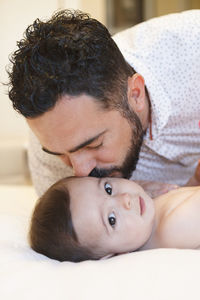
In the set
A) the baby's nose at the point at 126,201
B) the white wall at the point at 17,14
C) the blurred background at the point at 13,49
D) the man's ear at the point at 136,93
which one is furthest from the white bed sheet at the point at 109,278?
the white wall at the point at 17,14

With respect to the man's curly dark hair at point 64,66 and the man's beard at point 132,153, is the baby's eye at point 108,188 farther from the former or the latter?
the man's curly dark hair at point 64,66

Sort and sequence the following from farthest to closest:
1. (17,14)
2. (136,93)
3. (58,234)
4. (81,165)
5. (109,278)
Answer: (17,14), (136,93), (81,165), (58,234), (109,278)

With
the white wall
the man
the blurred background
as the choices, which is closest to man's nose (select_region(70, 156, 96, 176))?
the man

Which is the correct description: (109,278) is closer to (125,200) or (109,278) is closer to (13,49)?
(125,200)

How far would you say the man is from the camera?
1288 mm

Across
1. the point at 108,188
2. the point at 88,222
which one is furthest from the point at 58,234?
the point at 108,188

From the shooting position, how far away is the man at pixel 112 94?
4.23ft

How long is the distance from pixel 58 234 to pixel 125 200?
21 cm

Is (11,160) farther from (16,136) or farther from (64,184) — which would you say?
(64,184)

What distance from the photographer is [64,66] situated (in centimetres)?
129

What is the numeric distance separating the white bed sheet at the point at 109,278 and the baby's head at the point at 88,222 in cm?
11

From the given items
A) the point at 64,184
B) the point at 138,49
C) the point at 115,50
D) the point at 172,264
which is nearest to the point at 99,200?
the point at 64,184

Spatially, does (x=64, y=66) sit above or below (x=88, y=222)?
above

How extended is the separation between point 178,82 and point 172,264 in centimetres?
84
